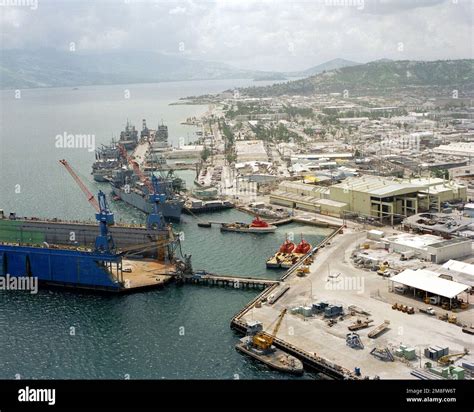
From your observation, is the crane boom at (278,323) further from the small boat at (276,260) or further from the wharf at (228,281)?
the small boat at (276,260)

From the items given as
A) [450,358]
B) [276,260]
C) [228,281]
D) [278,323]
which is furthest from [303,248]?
[450,358]

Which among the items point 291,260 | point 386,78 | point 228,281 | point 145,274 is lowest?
point 228,281

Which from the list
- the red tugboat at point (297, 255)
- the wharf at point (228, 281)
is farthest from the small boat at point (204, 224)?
the wharf at point (228, 281)

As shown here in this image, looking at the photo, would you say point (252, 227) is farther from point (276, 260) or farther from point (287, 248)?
point (276, 260)

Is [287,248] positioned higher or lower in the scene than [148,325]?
higher

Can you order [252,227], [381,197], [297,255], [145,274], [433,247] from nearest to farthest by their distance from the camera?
[145,274]
[433,247]
[297,255]
[252,227]
[381,197]

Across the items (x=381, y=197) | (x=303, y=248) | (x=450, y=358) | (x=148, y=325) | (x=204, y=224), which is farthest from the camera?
(x=204, y=224)
